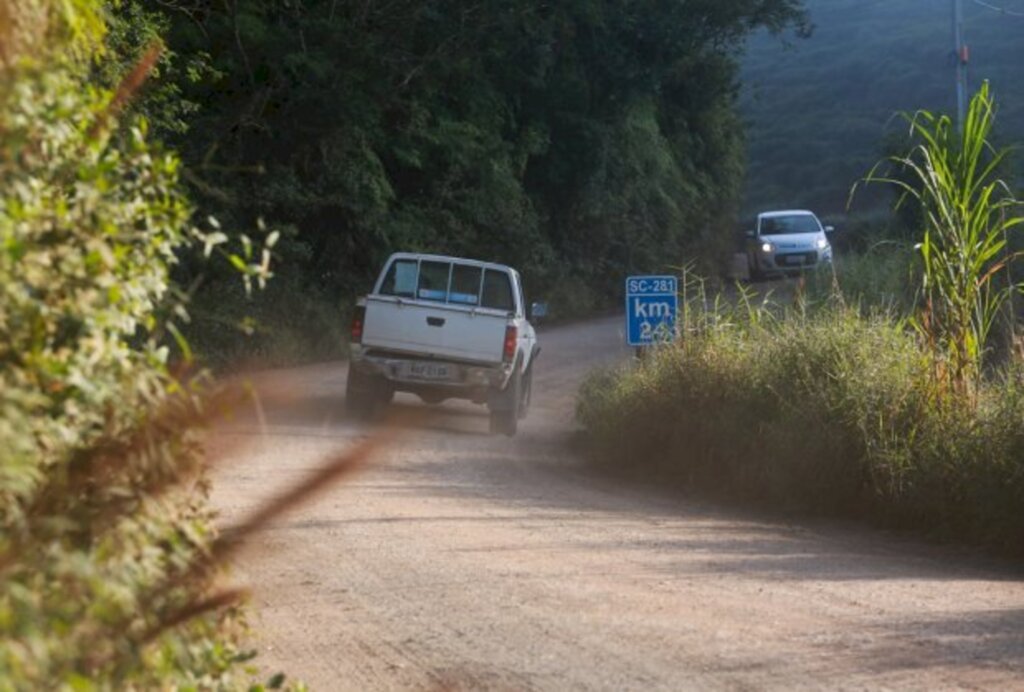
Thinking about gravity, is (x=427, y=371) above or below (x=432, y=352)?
below

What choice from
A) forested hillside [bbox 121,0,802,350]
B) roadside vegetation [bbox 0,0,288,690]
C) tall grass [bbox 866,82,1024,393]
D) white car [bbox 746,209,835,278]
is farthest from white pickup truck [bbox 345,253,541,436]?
white car [bbox 746,209,835,278]

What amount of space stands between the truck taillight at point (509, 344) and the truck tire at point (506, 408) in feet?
0.79

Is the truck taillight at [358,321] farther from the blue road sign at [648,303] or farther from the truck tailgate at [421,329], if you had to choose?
the blue road sign at [648,303]

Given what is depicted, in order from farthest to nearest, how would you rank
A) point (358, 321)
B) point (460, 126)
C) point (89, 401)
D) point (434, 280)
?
point (460, 126), point (434, 280), point (358, 321), point (89, 401)

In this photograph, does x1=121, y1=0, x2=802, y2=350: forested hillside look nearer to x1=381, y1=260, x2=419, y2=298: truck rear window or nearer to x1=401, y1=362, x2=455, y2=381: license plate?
x1=381, y1=260, x2=419, y2=298: truck rear window

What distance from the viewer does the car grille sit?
44.6 m

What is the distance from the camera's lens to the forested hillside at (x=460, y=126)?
31.5 meters

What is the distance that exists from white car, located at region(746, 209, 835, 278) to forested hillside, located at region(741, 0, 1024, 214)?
73.5 ft

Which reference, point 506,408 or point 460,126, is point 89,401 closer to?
point 506,408

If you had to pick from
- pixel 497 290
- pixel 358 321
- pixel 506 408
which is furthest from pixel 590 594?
pixel 497 290

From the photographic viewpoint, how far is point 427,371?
67.9ft

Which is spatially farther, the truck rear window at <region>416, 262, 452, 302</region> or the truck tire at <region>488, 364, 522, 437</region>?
the truck rear window at <region>416, 262, 452, 302</region>

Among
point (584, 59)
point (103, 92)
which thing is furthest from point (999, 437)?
point (584, 59)

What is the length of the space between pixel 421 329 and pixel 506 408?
136 cm
